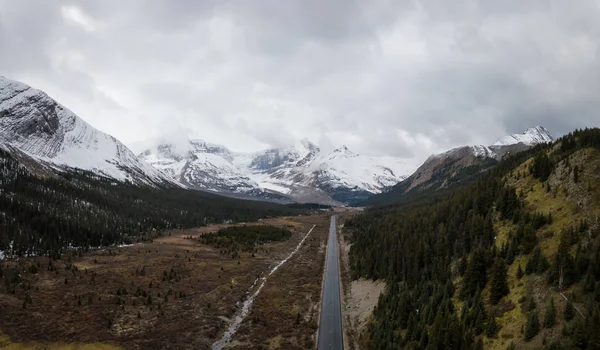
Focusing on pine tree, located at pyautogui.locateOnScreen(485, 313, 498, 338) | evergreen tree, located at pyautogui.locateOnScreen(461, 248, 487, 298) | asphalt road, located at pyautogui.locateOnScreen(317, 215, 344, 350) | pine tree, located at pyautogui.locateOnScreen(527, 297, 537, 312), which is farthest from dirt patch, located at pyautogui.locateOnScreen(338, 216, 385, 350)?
pine tree, located at pyautogui.locateOnScreen(527, 297, 537, 312)

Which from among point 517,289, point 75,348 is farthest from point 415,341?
point 75,348

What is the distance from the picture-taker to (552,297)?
32250 millimetres

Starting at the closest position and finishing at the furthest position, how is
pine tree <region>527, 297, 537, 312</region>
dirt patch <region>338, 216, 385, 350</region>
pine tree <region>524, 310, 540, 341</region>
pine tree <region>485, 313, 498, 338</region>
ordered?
pine tree <region>524, 310, 540, 341</region>, pine tree <region>527, 297, 537, 312</region>, pine tree <region>485, 313, 498, 338</region>, dirt patch <region>338, 216, 385, 350</region>

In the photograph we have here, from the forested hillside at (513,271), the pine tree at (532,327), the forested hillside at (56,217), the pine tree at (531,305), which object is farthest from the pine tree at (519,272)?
the forested hillside at (56,217)

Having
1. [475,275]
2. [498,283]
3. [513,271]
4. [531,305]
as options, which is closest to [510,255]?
[513,271]

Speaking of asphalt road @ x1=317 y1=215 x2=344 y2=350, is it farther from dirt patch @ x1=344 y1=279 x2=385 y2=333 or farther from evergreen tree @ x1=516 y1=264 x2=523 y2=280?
evergreen tree @ x1=516 y1=264 x2=523 y2=280

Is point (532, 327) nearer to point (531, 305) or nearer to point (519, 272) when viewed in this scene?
point (531, 305)

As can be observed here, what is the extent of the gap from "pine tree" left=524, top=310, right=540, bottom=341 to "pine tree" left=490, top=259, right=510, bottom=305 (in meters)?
7.03

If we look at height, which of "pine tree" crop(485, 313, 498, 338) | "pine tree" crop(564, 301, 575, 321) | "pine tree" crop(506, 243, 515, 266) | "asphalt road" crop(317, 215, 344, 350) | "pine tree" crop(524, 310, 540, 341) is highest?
"pine tree" crop(506, 243, 515, 266)

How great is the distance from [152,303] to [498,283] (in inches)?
2242

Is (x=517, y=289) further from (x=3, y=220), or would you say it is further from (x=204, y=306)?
(x=3, y=220)

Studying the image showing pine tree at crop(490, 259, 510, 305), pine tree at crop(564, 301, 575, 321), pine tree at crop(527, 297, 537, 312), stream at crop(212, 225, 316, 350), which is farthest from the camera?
stream at crop(212, 225, 316, 350)

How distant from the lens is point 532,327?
101ft

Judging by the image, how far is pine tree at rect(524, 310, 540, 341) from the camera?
100 feet
